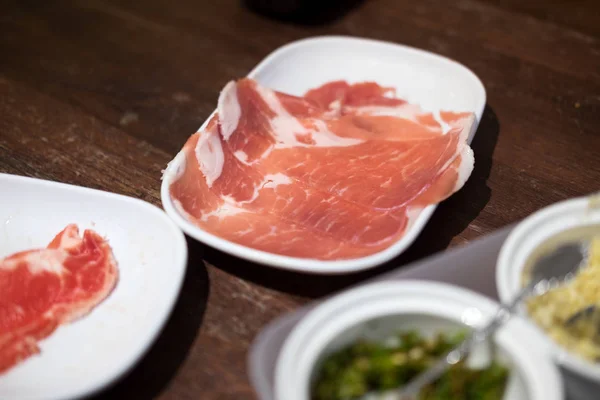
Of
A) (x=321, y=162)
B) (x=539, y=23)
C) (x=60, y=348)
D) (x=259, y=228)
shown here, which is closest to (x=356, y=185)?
(x=321, y=162)

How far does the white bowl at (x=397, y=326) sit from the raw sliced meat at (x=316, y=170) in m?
0.24

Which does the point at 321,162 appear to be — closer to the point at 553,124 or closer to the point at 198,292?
the point at 198,292

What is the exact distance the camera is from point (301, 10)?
2291 mm

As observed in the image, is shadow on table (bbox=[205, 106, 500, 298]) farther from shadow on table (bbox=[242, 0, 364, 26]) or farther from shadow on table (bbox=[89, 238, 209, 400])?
shadow on table (bbox=[242, 0, 364, 26])

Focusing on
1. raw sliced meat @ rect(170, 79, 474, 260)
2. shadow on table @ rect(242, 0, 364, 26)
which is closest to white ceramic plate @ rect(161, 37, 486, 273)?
raw sliced meat @ rect(170, 79, 474, 260)

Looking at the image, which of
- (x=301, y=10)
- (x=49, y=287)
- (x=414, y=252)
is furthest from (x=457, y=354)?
(x=301, y=10)

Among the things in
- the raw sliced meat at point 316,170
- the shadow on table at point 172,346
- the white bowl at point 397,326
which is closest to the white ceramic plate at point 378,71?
the raw sliced meat at point 316,170

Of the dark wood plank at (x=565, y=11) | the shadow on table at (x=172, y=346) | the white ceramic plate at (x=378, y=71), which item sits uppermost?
the dark wood plank at (x=565, y=11)

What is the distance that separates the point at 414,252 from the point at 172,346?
0.59 metres

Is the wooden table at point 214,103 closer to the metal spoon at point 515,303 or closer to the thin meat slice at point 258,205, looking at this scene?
the thin meat slice at point 258,205

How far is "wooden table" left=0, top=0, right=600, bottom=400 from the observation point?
1.27m

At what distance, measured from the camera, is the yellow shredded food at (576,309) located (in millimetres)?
1010

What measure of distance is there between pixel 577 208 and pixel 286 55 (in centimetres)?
108

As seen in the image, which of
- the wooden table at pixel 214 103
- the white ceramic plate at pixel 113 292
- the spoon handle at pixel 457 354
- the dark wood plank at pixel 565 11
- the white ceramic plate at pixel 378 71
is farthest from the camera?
the dark wood plank at pixel 565 11
